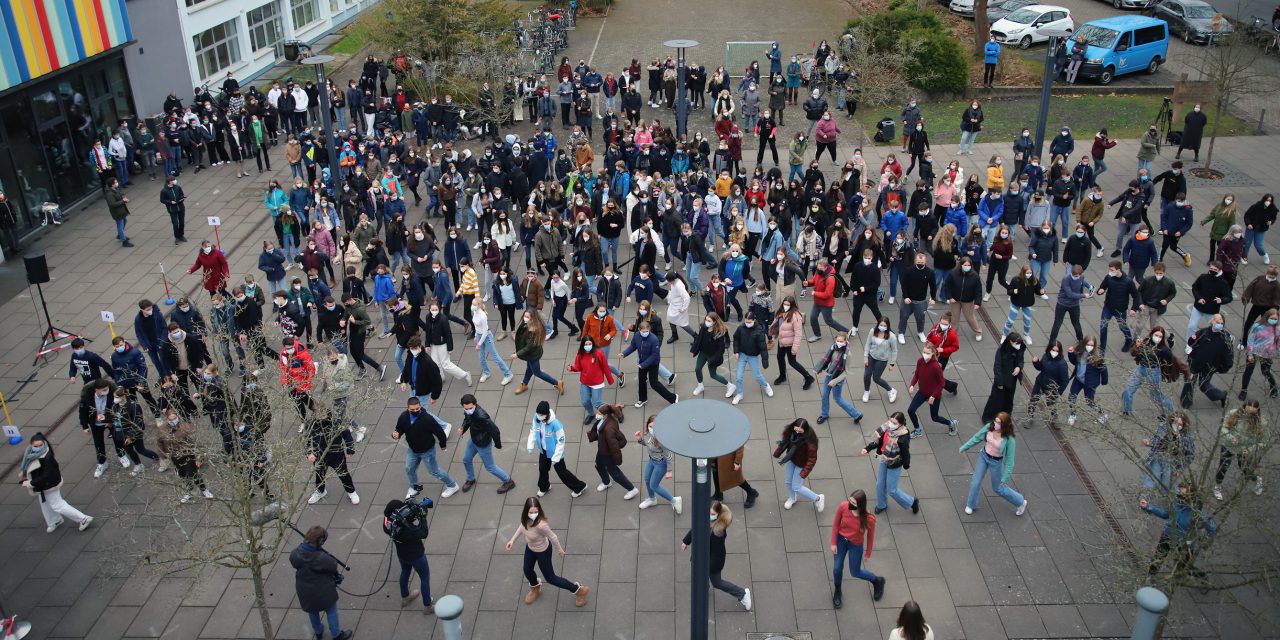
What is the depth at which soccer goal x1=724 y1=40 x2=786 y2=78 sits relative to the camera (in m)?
32.1

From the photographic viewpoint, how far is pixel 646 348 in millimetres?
13852

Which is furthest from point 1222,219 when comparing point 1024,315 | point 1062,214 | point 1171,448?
point 1171,448

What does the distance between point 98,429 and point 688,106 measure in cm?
1998

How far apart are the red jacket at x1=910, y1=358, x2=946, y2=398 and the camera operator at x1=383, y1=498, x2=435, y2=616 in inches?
261

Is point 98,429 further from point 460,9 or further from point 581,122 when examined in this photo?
point 460,9

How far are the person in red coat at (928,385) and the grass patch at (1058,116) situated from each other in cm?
1405

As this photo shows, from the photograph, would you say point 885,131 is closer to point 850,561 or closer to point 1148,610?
point 850,561

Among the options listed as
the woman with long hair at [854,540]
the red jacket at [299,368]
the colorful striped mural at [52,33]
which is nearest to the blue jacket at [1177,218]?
the woman with long hair at [854,540]

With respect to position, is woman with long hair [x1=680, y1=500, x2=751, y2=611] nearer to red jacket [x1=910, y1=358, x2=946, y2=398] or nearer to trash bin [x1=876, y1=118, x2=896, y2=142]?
red jacket [x1=910, y1=358, x2=946, y2=398]

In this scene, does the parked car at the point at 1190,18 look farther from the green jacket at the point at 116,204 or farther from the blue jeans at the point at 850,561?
the green jacket at the point at 116,204

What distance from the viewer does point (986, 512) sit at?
1205 cm

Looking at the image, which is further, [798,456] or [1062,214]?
[1062,214]

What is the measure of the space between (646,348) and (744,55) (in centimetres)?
2092

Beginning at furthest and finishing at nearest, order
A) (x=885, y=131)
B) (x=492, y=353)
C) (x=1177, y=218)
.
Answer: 1. (x=885, y=131)
2. (x=1177, y=218)
3. (x=492, y=353)
